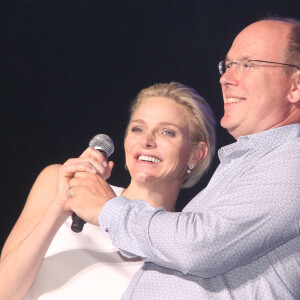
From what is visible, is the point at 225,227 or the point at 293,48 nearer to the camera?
the point at 225,227

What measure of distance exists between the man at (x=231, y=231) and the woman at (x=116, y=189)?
12.0 inches

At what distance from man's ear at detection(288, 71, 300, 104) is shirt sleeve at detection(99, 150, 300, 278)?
18.0 inches

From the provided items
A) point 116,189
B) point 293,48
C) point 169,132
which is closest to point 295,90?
point 293,48

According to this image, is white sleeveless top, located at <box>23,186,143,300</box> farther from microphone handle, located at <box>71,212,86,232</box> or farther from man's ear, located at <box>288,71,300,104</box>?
man's ear, located at <box>288,71,300,104</box>

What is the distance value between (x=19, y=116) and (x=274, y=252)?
199 cm

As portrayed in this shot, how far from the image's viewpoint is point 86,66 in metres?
3.40

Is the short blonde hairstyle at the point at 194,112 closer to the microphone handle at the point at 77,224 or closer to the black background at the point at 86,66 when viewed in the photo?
the black background at the point at 86,66

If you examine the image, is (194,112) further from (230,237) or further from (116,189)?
(230,237)

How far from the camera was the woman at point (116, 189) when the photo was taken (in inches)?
89.1

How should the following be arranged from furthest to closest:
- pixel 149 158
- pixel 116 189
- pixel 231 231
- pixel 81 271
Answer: pixel 116 189, pixel 149 158, pixel 81 271, pixel 231 231

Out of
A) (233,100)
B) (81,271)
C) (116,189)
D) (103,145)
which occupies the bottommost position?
(81,271)

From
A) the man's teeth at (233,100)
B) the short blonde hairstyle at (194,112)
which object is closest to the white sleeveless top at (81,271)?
the short blonde hairstyle at (194,112)

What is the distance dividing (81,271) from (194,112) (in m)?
1.05

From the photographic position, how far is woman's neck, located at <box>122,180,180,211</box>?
280 centimetres
